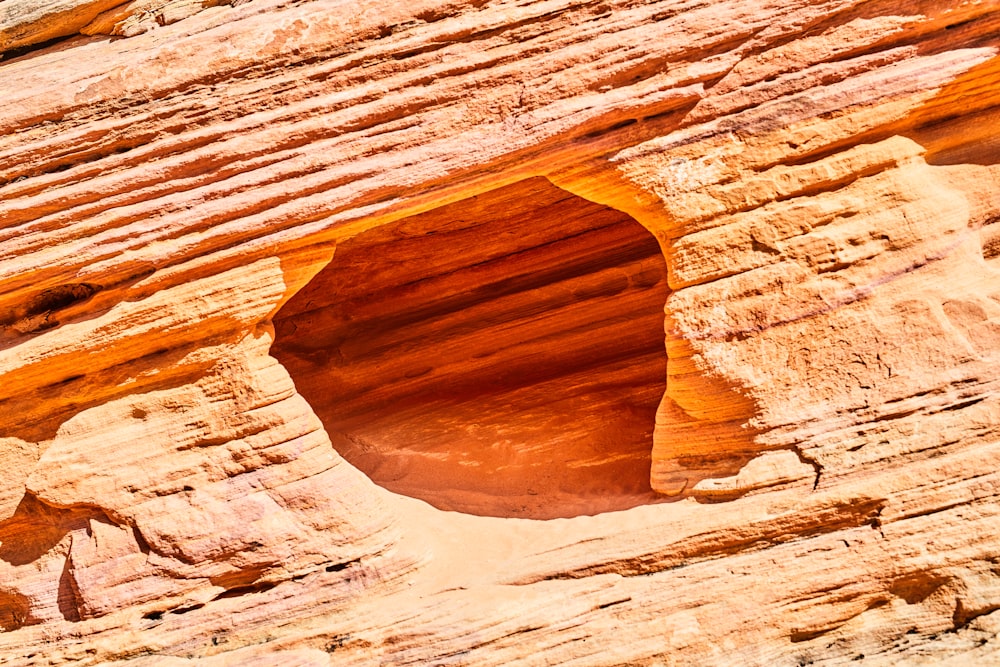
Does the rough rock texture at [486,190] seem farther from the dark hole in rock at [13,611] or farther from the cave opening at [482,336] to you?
the cave opening at [482,336]

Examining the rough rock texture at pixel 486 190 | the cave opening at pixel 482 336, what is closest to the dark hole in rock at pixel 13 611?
the rough rock texture at pixel 486 190

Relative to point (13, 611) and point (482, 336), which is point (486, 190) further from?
point (13, 611)

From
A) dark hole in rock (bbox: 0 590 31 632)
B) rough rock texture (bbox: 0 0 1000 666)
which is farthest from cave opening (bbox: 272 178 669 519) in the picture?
dark hole in rock (bbox: 0 590 31 632)

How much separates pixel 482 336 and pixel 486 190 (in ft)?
5.76

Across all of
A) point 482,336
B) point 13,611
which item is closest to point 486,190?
point 482,336

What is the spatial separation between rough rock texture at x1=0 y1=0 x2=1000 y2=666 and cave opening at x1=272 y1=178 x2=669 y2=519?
0.96 m

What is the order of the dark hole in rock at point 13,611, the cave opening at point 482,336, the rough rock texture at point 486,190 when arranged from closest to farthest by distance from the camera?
1. the rough rock texture at point 486,190
2. the dark hole in rock at point 13,611
3. the cave opening at point 482,336

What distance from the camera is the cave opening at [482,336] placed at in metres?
Result: 6.07

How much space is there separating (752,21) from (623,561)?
9.64 feet

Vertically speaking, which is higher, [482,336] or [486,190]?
[486,190]

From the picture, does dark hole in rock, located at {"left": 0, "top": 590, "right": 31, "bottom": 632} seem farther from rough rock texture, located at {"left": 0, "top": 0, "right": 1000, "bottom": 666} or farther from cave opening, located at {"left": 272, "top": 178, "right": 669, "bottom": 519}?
cave opening, located at {"left": 272, "top": 178, "right": 669, "bottom": 519}

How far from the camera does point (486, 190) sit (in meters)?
4.91

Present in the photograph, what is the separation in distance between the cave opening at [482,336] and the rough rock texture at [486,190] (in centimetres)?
96

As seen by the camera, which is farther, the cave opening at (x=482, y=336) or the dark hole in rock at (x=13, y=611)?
the cave opening at (x=482, y=336)
